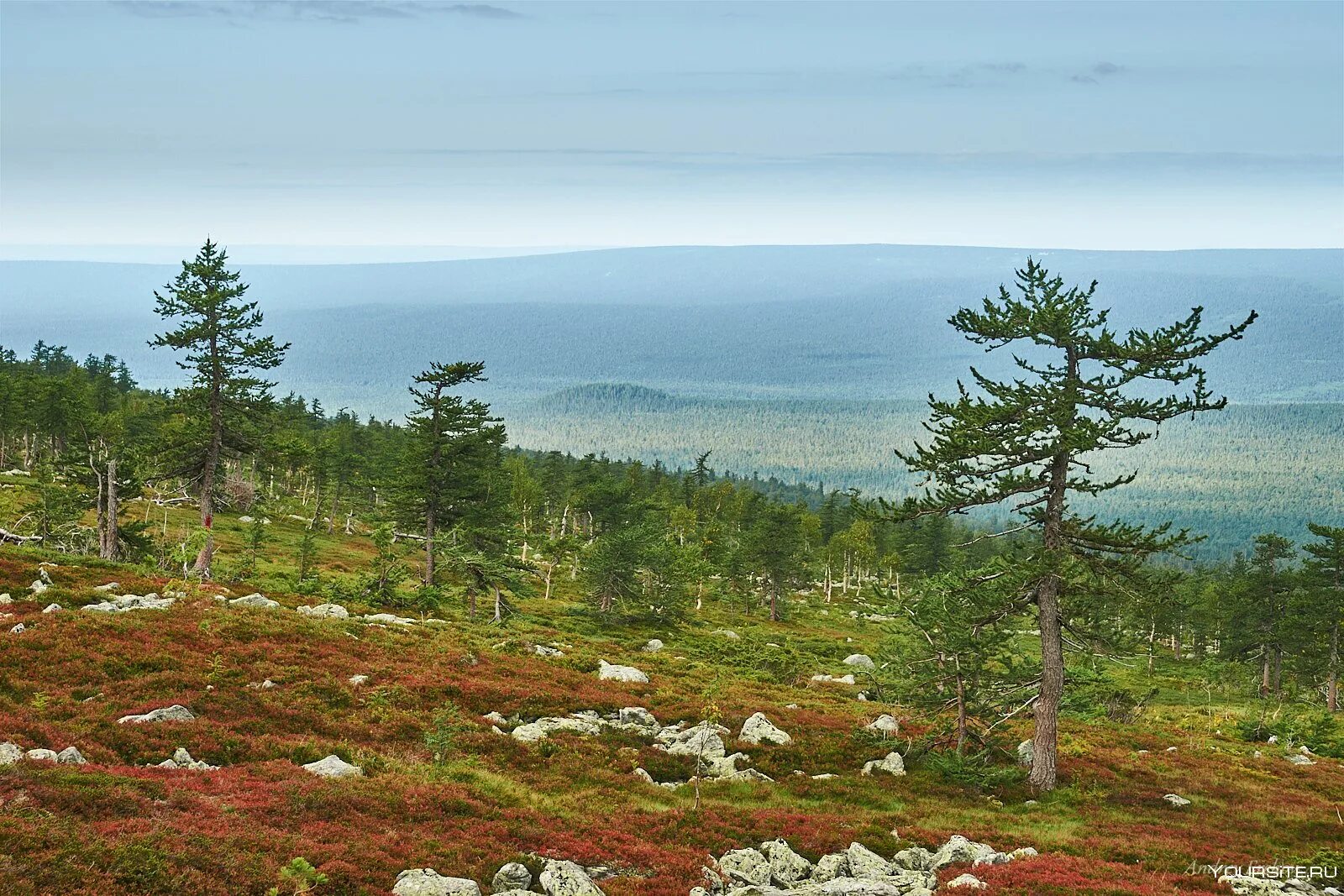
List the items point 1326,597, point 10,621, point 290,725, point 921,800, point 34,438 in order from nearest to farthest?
point 290,725, point 921,800, point 10,621, point 1326,597, point 34,438

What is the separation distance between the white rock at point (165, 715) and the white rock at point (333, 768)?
4127 millimetres

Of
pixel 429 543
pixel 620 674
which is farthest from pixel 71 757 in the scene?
pixel 429 543

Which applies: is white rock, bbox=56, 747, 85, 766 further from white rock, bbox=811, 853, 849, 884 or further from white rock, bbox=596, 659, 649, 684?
white rock, bbox=596, 659, 649, 684

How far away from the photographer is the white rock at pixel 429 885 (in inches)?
634

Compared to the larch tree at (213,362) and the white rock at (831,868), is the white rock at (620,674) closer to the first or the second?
the white rock at (831,868)

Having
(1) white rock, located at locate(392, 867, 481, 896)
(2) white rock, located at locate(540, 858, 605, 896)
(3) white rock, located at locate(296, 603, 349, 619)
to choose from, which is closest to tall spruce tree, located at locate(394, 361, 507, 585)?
(3) white rock, located at locate(296, 603, 349, 619)

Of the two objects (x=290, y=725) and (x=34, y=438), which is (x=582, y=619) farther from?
(x=34, y=438)

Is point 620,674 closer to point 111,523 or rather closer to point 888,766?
point 888,766

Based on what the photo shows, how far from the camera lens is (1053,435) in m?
27.0

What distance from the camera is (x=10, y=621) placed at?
29078 mm

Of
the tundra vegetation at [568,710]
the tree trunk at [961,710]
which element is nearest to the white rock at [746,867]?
the tundra vegetation at [568,710]

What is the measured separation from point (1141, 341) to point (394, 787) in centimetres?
2351

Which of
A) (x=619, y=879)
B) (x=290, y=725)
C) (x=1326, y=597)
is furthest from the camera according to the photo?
(x=1326, y=597)

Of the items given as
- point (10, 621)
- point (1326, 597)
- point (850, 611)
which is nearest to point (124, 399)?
point (850, 611)
